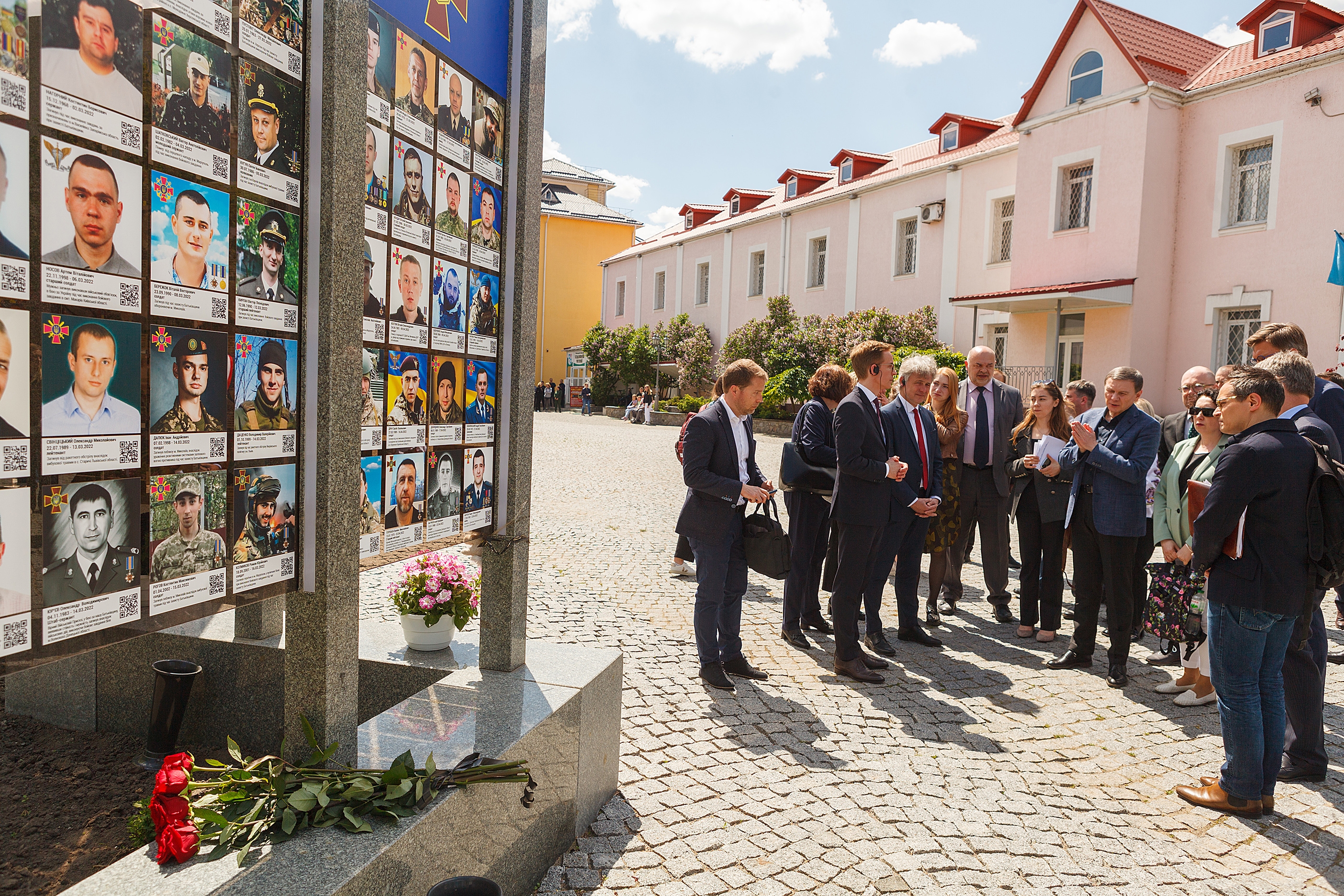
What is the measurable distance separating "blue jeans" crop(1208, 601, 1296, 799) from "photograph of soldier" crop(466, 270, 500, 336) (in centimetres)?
328

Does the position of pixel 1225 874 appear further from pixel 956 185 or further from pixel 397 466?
pixel 956 185

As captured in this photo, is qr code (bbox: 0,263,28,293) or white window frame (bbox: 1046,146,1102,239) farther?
white window frame (bbox: 1046,146,1102,239)

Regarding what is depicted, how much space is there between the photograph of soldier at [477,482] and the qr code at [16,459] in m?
1.73

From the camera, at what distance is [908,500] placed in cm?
599

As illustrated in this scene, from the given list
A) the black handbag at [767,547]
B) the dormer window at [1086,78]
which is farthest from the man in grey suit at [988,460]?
the dormer window at [1086,78]

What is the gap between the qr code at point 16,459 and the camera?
1.74m

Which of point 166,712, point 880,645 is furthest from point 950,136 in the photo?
point 166,712

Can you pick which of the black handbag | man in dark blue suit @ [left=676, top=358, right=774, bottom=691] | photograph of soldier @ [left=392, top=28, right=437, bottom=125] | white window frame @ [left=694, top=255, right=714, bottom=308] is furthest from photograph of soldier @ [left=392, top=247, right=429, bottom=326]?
white window frame @ [left=694, top=255, right=714, bottom=308]

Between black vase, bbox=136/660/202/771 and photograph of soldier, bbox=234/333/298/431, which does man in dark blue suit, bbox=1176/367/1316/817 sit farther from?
black vase, bbox=136/660/202/771

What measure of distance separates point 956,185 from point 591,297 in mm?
29257

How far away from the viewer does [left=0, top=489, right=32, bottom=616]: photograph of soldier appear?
68.9 inches

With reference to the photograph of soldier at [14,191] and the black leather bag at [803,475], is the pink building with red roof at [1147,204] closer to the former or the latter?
the black leather bag at [803,475]

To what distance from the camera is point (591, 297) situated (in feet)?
173

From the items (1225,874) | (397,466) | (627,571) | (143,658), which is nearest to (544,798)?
(397,466)
